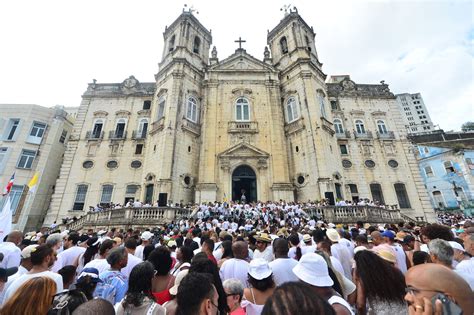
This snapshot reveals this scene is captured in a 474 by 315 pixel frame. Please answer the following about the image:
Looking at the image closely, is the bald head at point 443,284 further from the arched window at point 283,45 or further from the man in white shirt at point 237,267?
the arched window at point 283,45

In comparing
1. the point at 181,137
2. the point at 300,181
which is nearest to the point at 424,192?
the point at 300,181

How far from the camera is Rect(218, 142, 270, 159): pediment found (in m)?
22.2

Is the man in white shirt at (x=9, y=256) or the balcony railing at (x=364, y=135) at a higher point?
the balcony railing at (x=364, y=135)

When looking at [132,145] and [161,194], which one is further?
[132,145]

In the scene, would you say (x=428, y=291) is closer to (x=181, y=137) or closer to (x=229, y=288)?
(x=229, y=288)

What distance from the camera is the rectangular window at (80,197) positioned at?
2278 cm

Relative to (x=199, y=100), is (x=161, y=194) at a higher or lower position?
lower

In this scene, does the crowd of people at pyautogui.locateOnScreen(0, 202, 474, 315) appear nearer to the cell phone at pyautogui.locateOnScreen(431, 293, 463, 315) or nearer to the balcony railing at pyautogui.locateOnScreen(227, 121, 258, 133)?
the cell phone at pyautogui.locateOnScreen(431, 293, 463, 315)

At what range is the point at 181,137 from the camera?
2167cm

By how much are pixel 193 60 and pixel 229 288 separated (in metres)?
27.2

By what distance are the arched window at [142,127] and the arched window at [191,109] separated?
6565mm

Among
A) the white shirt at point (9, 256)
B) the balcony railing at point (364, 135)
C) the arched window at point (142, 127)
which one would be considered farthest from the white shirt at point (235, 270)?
the balcony railing at point (364, 135)

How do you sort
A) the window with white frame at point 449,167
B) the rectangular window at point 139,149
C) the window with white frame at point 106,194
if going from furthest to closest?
the window with white frame at point 449,167 → the rectangular window at point 139,149 → the window with white frame at point 106,194

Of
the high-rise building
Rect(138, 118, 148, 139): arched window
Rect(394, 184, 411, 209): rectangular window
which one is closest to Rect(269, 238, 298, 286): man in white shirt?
Rect(138, 118, 148, 139): arched window
